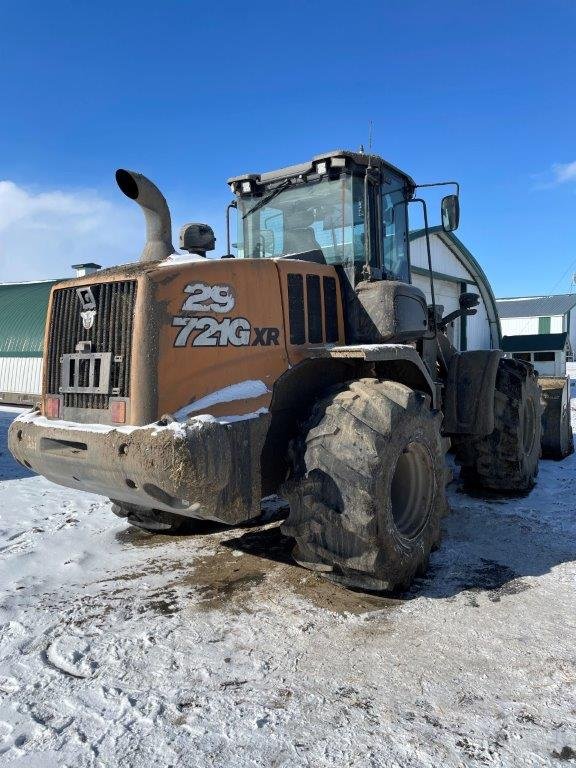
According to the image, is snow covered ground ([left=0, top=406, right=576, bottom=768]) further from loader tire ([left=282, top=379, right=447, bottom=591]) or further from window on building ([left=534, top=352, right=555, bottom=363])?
window on building ([left=534, top=352, right=555, bottom=363])

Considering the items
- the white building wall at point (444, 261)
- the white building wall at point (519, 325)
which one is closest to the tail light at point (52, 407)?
the white building wall at point (444, 261)

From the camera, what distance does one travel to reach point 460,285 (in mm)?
23062

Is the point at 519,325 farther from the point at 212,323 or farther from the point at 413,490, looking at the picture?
the point at 212,323

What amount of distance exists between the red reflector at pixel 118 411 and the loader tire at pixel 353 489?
3.47ft

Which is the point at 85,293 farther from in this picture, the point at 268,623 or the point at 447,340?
the point at 447,340

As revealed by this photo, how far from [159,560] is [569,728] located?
2.93 meters

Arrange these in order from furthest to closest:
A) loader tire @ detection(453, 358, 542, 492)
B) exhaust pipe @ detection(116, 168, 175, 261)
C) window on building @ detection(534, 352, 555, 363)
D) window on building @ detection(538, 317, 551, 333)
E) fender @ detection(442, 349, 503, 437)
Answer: window on building @ detection(538, 317, 551, 333)
window on building @ detection(534, 352, 555, 363)
loader tire @ detection(453, 358, 542, 492)
fender @ detection(442, 349, 503, 437)
exhaust pipe @ detection(116, 168, 175, 261)

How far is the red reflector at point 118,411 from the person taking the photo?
3596mm

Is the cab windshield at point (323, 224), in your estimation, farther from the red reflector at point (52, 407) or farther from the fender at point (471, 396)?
the red reflector at point (52, 407)

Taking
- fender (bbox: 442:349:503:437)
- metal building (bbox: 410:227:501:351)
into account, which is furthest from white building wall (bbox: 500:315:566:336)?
fender (bbox: 442:349:503:437)

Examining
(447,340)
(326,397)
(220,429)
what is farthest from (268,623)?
(447,340)

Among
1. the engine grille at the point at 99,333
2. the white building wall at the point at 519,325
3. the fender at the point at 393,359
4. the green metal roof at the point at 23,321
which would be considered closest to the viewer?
the engine grille at the point at 99,333

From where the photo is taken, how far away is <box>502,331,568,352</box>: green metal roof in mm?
28641

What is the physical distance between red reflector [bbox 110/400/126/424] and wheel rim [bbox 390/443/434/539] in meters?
1.88
